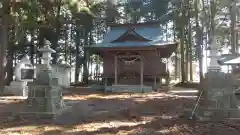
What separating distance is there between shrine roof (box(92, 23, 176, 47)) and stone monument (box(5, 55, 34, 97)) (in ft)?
16.1

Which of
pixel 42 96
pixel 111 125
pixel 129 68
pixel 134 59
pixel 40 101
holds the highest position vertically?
pixel 134 59

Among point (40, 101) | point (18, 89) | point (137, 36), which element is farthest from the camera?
point (137, 36)

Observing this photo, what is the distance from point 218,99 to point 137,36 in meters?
12.0

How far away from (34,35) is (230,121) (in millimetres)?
26362

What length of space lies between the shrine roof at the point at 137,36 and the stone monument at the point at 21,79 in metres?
4.89

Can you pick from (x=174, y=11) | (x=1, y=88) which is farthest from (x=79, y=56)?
(x=1, y=88)

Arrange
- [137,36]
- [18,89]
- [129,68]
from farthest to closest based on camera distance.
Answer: [129,68], [137,36], [18,89]

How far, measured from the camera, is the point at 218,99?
7.62m

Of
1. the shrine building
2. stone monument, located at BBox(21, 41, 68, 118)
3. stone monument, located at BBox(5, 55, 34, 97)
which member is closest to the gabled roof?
the shrine building

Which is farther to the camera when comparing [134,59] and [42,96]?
[134,59]

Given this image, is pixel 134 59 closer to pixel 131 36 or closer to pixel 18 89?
pixel 131 36

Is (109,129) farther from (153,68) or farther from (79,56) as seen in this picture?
(79,56)

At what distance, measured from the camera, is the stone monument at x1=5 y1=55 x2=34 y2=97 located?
1495cm

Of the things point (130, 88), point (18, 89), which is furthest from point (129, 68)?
point (18, 89)
